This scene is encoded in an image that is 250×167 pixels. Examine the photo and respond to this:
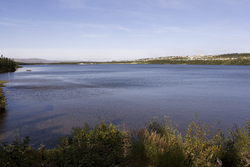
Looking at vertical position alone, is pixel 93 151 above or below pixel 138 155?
above

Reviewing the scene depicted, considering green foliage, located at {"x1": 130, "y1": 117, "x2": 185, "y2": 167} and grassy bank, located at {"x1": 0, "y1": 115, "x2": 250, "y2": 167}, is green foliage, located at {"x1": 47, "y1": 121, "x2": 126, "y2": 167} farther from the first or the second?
green foliage, located at {"x1": 130, "y1": 117, "x2": 185, "y2": 167}

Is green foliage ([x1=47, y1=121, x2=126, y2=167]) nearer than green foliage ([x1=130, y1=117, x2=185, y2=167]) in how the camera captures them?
Yes

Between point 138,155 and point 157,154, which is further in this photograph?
point 138,155

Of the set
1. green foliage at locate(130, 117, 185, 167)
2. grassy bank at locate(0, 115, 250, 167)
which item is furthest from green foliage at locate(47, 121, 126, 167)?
green foliage at locate(130, 117, 185, 167)

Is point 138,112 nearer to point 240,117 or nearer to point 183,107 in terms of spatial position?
point 183,107

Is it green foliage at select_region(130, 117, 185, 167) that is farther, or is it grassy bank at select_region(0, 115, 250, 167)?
green foliage at select_region(130, 117, 185, 167)

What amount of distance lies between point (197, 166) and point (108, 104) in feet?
45.0

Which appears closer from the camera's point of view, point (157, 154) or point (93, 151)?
point (157, 154)

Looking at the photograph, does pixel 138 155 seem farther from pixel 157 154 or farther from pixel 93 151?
pixel 93 151

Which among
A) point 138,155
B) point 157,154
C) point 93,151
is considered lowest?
point 138,155

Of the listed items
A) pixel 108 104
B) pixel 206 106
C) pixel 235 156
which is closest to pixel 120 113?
pixel 108 104

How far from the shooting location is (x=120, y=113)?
15305 mm

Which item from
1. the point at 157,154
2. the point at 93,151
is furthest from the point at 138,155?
the point at 93,151

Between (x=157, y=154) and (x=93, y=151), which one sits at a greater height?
(x=157, y=154)
